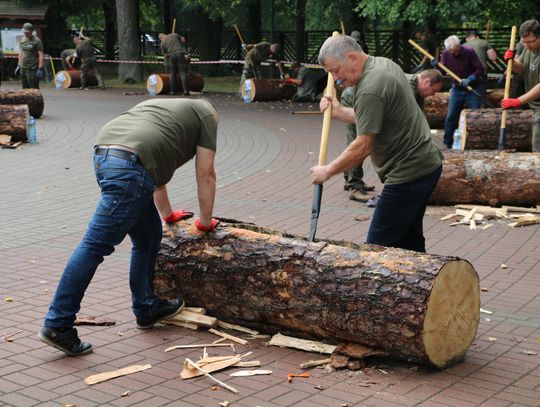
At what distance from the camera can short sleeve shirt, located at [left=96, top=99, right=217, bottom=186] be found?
484 centimetres

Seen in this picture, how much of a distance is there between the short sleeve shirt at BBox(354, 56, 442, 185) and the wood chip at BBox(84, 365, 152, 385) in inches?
77.4

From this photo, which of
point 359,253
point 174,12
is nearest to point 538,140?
point 359,253

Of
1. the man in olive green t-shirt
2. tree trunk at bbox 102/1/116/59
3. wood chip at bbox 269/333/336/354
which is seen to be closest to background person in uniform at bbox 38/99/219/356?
the man in olive green t-shirt

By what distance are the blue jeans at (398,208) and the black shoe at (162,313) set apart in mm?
1396

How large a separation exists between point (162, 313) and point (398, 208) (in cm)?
175

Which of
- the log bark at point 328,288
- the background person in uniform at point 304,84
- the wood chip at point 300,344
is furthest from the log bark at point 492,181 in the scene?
the background person in uniform at point 304,84

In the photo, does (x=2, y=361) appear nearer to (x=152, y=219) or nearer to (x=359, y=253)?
(x=152, y=219)

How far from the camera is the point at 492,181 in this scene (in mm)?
9461

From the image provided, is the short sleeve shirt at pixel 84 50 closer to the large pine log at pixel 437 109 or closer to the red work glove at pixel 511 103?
the large pine log at pixel 437 109

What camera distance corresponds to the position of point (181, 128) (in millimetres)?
4949

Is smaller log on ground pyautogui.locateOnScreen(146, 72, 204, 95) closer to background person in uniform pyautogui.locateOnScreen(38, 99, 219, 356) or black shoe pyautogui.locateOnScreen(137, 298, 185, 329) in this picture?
black shoe pyautogui.locateOnScreen(137, 298, 185, 329)

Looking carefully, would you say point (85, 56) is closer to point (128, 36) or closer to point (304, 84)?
point (128, 36)

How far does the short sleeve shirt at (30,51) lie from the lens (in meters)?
20.5

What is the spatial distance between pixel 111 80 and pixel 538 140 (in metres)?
24.5
